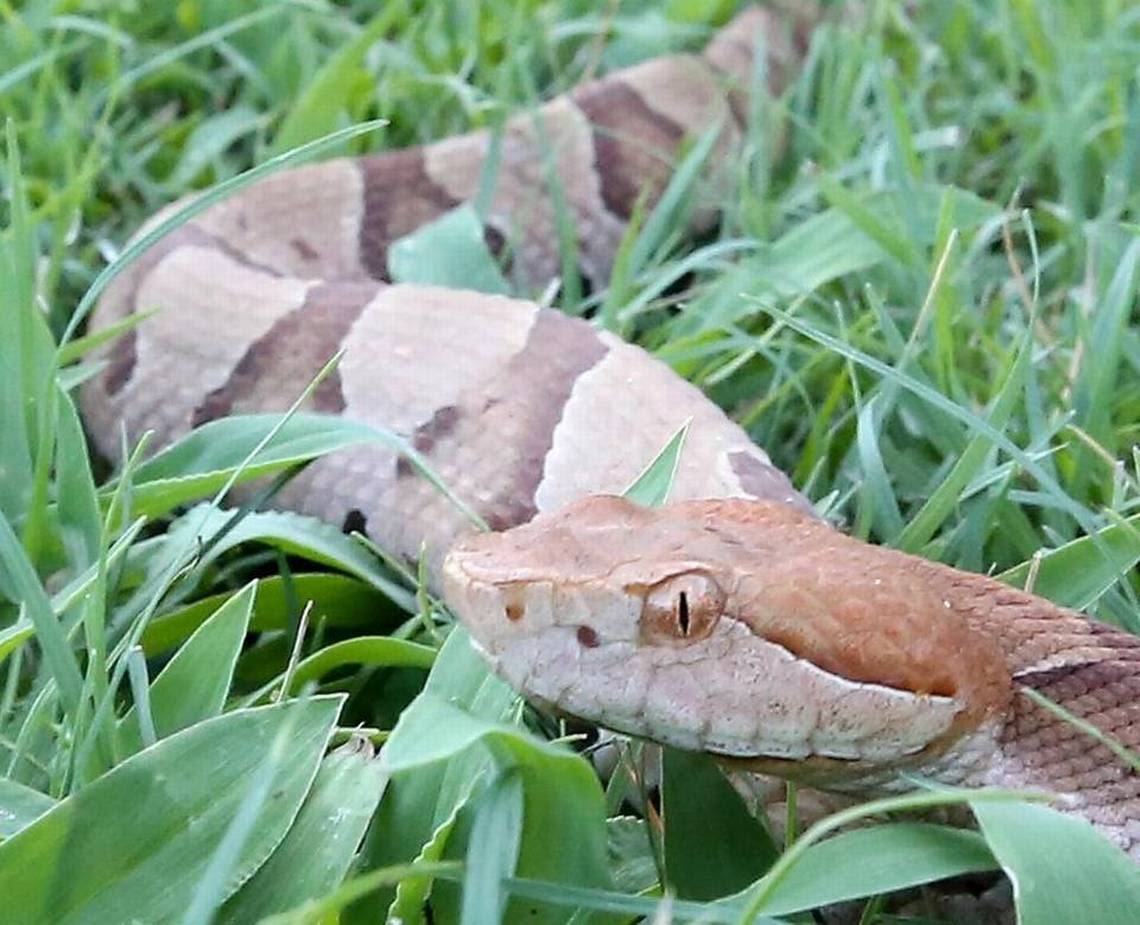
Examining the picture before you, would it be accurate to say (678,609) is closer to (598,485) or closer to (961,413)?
(961,413)

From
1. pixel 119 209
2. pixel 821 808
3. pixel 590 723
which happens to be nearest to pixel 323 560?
pixel 590 723

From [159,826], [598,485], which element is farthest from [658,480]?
[159,826]

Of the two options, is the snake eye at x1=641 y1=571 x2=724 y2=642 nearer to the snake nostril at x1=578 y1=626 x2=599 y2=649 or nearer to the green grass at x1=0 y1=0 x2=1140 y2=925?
the snake nostril at x1=578 y1=626 x2=599 y2=649

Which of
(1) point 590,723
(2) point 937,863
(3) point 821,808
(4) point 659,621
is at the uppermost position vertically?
(4) point 659,621

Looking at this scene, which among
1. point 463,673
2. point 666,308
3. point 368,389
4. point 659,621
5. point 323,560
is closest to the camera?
point 659,621

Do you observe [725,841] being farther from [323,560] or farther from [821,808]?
[323,560]

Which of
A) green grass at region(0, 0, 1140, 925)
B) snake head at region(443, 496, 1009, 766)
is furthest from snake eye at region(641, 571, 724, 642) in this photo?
green grass at region(0, 0, 1140, 925)

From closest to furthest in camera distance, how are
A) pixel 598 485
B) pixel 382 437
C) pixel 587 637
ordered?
pixel 587 637
pixel 382 437
pixel 598 485

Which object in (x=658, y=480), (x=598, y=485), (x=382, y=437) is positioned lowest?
(x=598, y=485)
